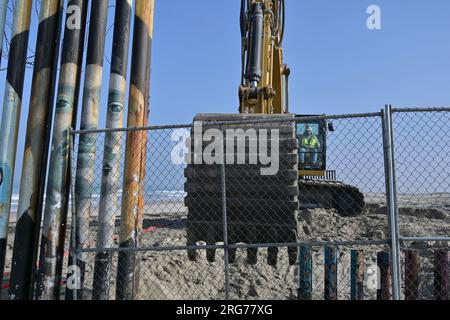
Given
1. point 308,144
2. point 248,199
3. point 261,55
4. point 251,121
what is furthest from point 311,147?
point 251,121

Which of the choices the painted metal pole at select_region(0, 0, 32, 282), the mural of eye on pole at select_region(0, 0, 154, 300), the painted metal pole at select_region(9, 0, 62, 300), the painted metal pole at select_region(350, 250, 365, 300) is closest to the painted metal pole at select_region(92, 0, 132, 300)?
the mural of eye on pole at select_region(0, 0, 154, 300)

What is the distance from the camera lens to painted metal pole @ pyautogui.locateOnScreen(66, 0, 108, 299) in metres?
4.28

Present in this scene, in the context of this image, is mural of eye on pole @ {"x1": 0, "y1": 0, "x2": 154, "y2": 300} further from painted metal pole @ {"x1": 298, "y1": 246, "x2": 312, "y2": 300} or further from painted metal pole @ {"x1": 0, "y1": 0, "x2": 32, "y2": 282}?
painted metal pole @ {"x1": 298, "y1": 246, "x2": 312, "y2": 300}

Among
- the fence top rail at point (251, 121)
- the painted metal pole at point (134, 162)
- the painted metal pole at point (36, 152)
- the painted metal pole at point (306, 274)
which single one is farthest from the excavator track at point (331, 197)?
the painted metal pole at point (36, 152)

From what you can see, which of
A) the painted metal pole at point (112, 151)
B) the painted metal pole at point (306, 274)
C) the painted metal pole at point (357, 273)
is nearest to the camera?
the painted metal pole at point (357, 273)

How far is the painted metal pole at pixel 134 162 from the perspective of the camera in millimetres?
4398

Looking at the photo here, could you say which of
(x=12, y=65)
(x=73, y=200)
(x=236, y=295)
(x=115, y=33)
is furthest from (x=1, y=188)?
(x=236, y=295)

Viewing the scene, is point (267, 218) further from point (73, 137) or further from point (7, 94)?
point (7, 94)

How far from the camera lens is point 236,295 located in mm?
5867

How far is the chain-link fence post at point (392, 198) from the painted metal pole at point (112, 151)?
296cm

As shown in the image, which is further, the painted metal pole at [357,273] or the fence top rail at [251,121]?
the painted metal pole at [357,273]

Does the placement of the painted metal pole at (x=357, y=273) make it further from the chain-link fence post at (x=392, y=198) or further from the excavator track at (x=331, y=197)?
the excavator track at (x=331, y=197)

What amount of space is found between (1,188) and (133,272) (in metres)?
1.79
